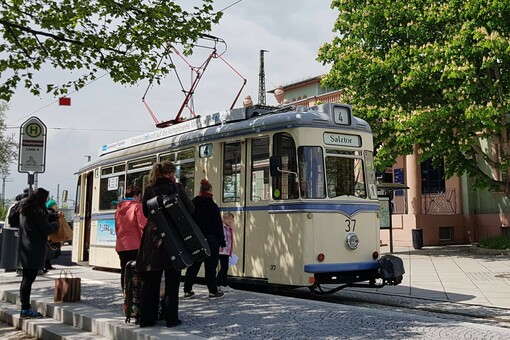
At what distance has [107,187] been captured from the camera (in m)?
13.8

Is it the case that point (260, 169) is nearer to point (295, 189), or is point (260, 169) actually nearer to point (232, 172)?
point (232, 172)

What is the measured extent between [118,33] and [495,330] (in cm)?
855

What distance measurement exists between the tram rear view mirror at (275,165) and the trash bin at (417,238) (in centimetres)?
1594

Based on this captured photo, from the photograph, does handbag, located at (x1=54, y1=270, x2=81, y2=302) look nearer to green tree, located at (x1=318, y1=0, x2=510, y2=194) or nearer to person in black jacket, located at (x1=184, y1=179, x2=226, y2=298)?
person in black jacket, located at (x1=184, y1=179, x2=226, y2=298)

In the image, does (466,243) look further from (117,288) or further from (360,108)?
(117,288)

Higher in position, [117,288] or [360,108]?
[360,108]

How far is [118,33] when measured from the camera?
11.1m

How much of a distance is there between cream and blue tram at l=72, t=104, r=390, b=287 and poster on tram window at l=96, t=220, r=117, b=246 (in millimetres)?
3266

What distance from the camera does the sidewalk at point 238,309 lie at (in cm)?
594

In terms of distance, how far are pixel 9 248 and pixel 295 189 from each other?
6.87m

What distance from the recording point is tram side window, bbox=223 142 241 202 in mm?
9836

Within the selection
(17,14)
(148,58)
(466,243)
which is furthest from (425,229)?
(17,14)

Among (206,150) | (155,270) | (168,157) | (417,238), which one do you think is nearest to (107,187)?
(168,157)

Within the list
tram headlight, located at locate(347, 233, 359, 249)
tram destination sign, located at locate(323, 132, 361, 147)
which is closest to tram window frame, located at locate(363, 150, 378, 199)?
tram destination sign, located at locate(323, 132, 361, 147)
